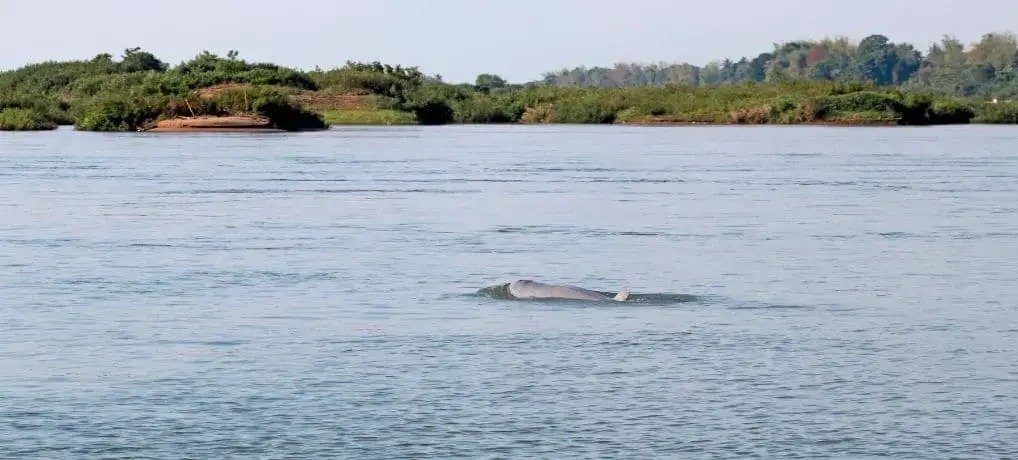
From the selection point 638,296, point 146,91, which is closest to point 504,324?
point 638,296

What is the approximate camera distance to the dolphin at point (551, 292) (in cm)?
1914

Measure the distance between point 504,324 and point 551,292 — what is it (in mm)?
1827

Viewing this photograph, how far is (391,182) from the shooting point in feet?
136

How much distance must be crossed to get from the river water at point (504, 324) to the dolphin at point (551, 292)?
26 cm

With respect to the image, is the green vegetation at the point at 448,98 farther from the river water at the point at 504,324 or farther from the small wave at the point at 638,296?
the small wave at the point at 638,296

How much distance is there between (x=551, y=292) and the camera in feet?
63.0

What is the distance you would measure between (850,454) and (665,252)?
12722 millimetres

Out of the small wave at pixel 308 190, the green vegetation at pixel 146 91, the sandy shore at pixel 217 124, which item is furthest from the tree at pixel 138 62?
the small wave at pixel 308 190

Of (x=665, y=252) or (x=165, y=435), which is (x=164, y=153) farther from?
(x=165, y=435)

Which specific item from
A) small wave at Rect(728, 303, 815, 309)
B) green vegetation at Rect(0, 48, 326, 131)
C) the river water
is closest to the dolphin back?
the river water

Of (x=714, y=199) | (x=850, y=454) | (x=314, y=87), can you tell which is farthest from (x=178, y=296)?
(x=314, y=87)

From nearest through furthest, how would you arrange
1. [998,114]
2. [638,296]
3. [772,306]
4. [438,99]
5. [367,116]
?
[772,306] → [638,296] → [367,116] → [438,99] → [998,114]

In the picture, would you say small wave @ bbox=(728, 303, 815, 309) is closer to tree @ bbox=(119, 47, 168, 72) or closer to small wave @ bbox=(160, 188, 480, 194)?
small wave @ bbox=(160, 188, 480, 194)

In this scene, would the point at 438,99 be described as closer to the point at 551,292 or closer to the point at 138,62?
the point at 138,62
